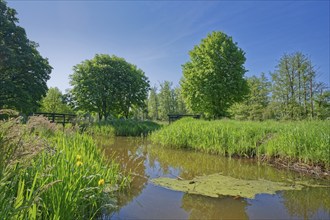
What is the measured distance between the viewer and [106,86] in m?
27.1

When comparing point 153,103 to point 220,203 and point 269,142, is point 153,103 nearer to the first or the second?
point 269,142

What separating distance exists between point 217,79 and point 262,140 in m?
12.2

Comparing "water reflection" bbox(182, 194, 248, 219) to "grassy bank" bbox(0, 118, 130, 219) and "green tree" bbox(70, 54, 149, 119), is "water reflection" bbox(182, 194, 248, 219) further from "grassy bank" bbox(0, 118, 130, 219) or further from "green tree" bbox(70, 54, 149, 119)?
"green tree" bbox(70, 54, 149, 119)

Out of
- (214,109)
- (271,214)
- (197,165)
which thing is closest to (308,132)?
(197,165)

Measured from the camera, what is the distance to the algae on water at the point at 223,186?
4152 mm

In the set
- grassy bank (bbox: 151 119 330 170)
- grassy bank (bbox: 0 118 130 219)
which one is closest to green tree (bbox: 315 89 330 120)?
grassy bank (bbox: 151 119 330 170)

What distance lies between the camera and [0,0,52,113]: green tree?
50.5 feet

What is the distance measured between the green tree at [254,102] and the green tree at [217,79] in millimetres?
12130

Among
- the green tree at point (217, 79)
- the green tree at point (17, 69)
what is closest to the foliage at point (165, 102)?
the green tree at point (217, 79)

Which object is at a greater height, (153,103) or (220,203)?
(153,103)

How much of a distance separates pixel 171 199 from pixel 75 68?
26.4 m

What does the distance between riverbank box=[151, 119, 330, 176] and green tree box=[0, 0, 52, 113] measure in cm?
1145

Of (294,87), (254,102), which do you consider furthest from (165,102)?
(294,87)

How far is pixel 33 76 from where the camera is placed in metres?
17.9
